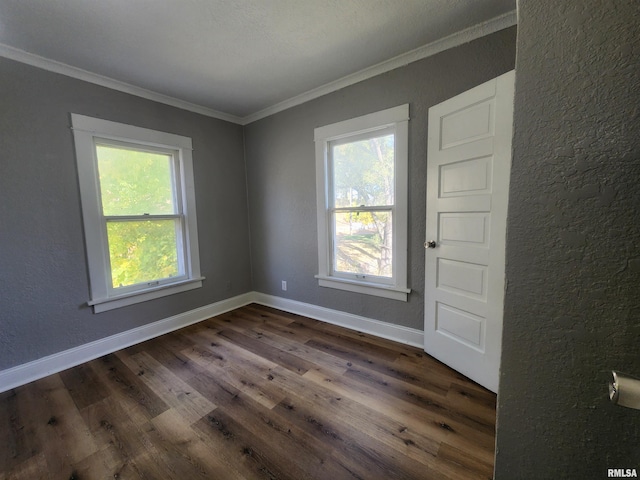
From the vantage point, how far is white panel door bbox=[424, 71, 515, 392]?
169 centimetres

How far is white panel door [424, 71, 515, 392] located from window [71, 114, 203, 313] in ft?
8.44

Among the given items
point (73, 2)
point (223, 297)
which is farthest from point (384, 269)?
point (73, 2)

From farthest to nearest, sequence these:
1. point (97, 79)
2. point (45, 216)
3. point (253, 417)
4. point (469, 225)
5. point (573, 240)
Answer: point (97, 79)
point (45, 216)
point (469, 225)
point (253, 417)
point (573, 240)

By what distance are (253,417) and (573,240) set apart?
1.80 metres

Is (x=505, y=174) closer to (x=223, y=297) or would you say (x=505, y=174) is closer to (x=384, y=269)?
(x=384, y=269)

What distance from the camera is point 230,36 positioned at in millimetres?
1876

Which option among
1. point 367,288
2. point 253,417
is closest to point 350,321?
point 367,288

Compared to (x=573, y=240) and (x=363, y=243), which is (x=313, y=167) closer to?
(x=363, y=243)

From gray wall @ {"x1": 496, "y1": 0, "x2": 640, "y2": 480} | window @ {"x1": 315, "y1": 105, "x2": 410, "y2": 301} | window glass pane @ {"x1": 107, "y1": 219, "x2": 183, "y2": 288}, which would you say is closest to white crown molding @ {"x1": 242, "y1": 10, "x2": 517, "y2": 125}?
window @ {"x1": 315, "y1": 105, "x2": 410, "y2": 301}

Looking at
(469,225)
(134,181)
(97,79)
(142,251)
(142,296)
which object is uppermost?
(97,79)

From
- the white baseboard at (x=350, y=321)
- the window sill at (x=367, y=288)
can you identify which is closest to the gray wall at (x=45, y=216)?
the white baseboard at (x=350, y=321)

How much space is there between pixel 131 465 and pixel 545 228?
2.01 meters

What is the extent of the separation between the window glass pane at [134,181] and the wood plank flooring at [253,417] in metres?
1.40

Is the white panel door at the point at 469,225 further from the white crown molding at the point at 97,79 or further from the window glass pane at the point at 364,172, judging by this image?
the white crown molding at the point at 97,79
